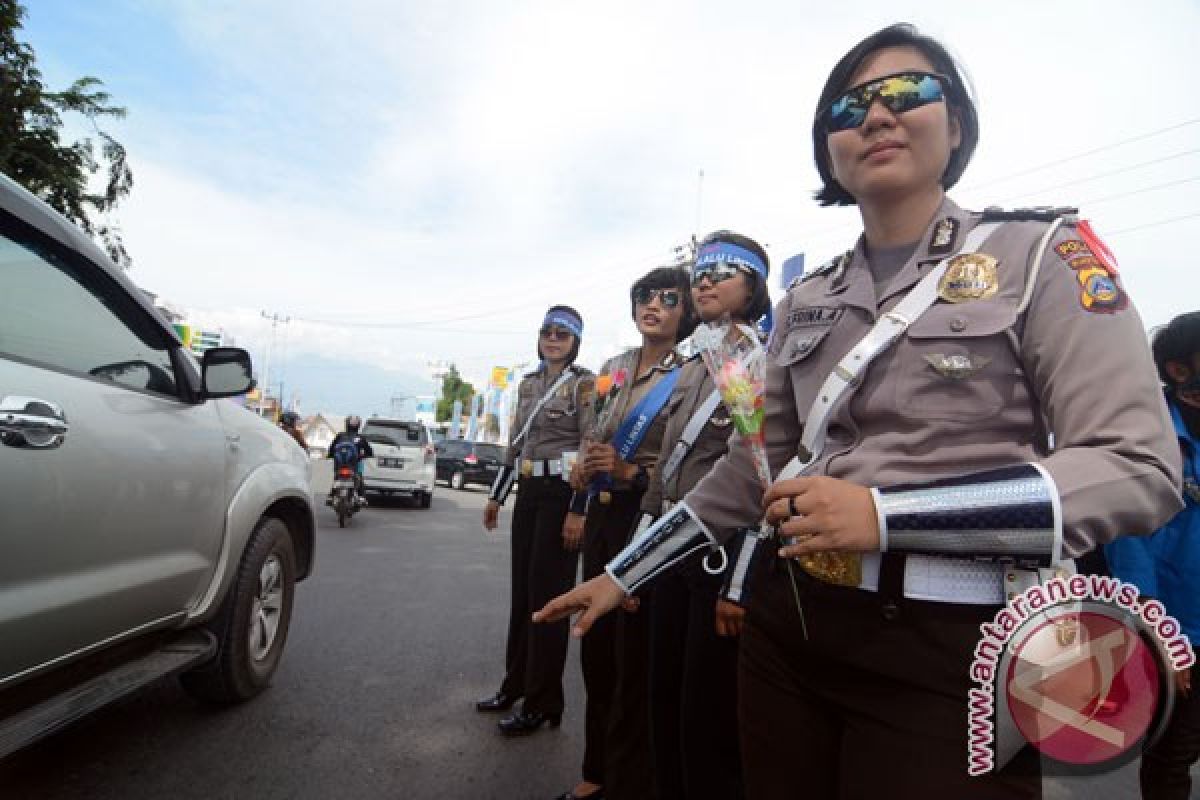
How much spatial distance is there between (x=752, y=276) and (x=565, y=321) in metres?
1.83

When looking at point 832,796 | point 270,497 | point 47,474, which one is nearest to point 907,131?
point 832,796

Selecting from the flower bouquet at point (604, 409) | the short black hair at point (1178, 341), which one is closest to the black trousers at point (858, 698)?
the flower bouquet at point (604, 409)

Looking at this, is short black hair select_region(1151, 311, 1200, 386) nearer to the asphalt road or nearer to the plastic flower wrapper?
the asphalt road

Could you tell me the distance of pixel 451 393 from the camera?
8669 cm

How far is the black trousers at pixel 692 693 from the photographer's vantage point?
6.22 feet

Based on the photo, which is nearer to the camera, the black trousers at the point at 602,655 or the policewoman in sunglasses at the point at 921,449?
the policewoman in sunglasses at the point at 921,449

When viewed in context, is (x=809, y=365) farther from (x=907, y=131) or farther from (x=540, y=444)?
(x=540, y=444)

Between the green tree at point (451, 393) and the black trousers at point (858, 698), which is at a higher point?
the green tree at point (451, 393)

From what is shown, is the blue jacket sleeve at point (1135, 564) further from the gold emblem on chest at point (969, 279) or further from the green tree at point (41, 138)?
the green tree at point (41, 138)

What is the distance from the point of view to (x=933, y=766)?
3.17 ft

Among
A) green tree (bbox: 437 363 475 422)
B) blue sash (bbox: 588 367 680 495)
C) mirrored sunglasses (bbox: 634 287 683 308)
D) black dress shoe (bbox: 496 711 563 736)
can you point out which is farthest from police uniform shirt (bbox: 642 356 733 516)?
green tree (bbox: 437 363 475 422)

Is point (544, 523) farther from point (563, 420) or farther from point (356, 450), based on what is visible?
point (356, 450)

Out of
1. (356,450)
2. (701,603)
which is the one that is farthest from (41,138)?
(701,603)

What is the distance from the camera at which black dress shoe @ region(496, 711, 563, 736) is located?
10.7ft
